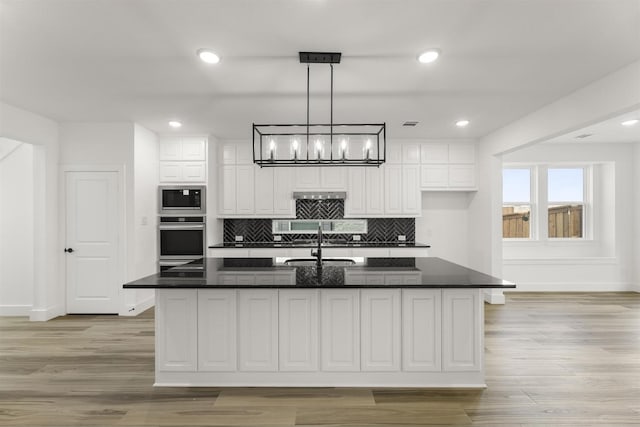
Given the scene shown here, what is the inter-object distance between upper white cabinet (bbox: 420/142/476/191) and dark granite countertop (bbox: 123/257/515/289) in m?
2.81

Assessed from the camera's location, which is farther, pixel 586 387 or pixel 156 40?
pixel 586 387

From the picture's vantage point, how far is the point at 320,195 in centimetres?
614

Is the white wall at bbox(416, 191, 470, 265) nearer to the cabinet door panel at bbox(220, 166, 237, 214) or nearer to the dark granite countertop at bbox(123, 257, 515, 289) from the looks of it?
the dark granite countertop at bbox(123, 257, 515, 289)

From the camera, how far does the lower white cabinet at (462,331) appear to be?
9.78ft

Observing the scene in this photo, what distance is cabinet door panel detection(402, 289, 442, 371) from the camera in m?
2.99

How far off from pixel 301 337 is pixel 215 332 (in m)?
0.68

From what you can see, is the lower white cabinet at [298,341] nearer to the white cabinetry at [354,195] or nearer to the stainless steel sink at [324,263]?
the stainless steel sink at [324,263]

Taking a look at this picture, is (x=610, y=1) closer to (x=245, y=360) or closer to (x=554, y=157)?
(x=245, y=360)

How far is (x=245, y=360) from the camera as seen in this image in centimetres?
301

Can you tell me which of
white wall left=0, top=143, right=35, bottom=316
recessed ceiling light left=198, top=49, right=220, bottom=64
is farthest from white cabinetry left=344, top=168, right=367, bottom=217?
white wall left=0, top=143, right=35, bottom=316

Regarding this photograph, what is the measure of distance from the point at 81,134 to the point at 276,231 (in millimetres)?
3139

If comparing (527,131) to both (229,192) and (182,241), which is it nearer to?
(229,192)

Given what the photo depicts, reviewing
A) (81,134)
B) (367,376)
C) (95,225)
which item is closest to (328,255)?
(367,376)

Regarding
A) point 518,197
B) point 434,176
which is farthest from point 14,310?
point 518,197
